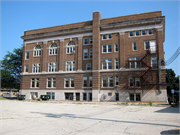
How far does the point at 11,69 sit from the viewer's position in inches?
2196

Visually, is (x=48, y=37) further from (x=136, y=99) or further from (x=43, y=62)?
(x=136, y=99)

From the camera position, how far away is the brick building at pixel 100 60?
33.5m

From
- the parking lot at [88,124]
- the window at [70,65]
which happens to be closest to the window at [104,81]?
the window at [70,65]

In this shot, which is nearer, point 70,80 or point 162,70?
point 162,70

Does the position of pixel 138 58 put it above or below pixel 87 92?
above

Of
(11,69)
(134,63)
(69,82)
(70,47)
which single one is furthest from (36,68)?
(134,63)

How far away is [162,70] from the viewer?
32.3 m

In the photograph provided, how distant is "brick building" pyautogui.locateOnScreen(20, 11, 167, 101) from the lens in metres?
33.5

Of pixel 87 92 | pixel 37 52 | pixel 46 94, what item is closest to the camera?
pixel 87 92

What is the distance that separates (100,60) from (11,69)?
112 ft

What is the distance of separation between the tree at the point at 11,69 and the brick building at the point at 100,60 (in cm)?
1153

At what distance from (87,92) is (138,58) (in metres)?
13.2

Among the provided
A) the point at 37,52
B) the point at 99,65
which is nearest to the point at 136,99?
the point at 99,65

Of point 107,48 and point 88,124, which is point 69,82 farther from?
point 88,124
